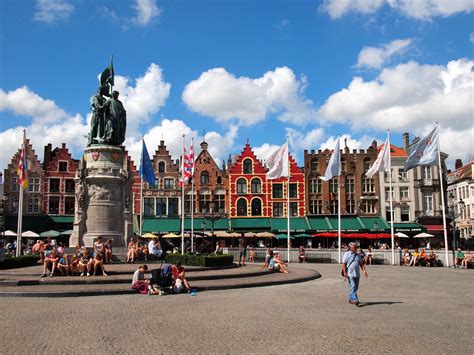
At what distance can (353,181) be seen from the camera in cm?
6291

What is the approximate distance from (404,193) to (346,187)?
7050 mm

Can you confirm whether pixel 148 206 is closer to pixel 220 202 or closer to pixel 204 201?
pixel 204 201

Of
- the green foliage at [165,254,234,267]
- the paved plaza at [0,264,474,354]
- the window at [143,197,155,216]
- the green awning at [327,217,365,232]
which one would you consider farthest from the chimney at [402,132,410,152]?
the paved plaza at [0,264,474,354]

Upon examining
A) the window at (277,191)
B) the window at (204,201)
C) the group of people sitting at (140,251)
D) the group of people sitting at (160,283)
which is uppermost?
the window at (277,191)

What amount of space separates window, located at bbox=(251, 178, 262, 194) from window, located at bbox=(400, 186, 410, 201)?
679 inches

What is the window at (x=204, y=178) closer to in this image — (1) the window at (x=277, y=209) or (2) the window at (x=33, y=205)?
(1) the window at (x=277, y=209)

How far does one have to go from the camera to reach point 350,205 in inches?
2438

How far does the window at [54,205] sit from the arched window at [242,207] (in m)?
21.3

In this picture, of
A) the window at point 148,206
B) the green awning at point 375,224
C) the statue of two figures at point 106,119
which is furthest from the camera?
the window at point 148,206

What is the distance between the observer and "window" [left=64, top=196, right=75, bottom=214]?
198 ft

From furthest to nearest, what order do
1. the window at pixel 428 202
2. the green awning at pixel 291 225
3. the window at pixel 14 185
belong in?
1. the window at pixel 428 202
2. the window at pixel 14 185
3. the green awning at pixel 291 225

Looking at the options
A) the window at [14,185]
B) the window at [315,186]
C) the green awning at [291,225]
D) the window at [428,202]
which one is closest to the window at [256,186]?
the green awning at [291,225]

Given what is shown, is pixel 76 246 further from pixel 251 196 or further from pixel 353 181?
pixel 353 181

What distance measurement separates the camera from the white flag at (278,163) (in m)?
35.8
